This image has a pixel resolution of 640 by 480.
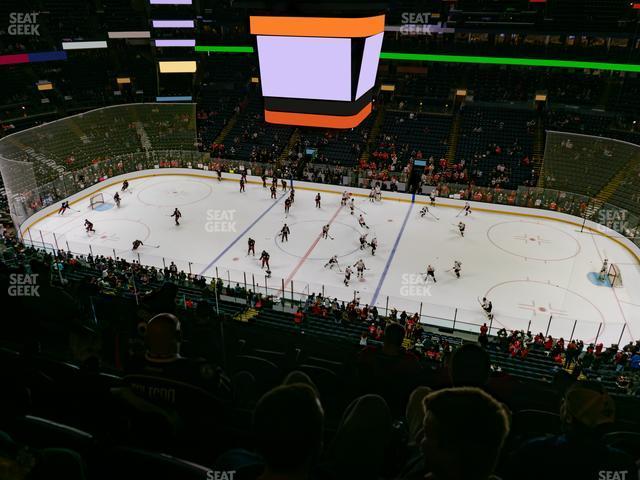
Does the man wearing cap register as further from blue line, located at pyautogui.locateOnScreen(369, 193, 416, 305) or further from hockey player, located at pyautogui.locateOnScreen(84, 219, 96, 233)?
hockey player, located at pyautogui.locateOnScreen(84, 219, 96, 233)

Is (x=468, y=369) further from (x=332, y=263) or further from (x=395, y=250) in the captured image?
(x=395, y=250)

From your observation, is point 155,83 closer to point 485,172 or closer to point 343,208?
point 343,208

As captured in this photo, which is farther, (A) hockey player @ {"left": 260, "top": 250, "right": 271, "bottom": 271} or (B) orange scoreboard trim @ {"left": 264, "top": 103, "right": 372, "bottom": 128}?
(A) hockey player @ {"left": 260, "top": 250, "right": 271, "bottom": 271}

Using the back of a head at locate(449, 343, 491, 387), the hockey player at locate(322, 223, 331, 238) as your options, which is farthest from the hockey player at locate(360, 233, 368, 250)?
the back of a head at locate(449, 343, 491, 387)

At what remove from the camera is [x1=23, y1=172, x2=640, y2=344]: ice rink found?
19.6m

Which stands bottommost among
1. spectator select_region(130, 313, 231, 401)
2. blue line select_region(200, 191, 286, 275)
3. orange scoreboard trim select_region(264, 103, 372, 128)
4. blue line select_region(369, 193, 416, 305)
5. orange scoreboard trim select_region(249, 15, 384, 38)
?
blue line select_region(200, 191, 286, 275)

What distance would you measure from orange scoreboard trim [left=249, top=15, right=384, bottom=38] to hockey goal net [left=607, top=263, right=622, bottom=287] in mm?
16707

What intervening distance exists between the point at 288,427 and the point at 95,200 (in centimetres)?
3194

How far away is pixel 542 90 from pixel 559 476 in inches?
1526

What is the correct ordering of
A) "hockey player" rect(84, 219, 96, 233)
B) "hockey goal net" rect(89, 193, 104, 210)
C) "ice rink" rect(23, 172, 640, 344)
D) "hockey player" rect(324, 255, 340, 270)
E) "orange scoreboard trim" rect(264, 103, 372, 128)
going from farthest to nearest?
1. "hockey goal net" rect(89, 193, 104, 210)
2. "hockey player" rect(84, 219, 96, 233)
3. "hockey player" rect(324, 255, 340, 270)
4. "ice rink" rect(23, 172, 640, 344)
5. "orange scoreboard trim" rect(264, 103, 372, 128)

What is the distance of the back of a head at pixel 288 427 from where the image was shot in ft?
5.65

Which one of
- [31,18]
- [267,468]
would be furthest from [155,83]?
[267,468]

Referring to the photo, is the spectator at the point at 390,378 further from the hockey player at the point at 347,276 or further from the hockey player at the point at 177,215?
the hockey player at the point at 177,215

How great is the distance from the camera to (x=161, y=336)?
3012 millimetres
